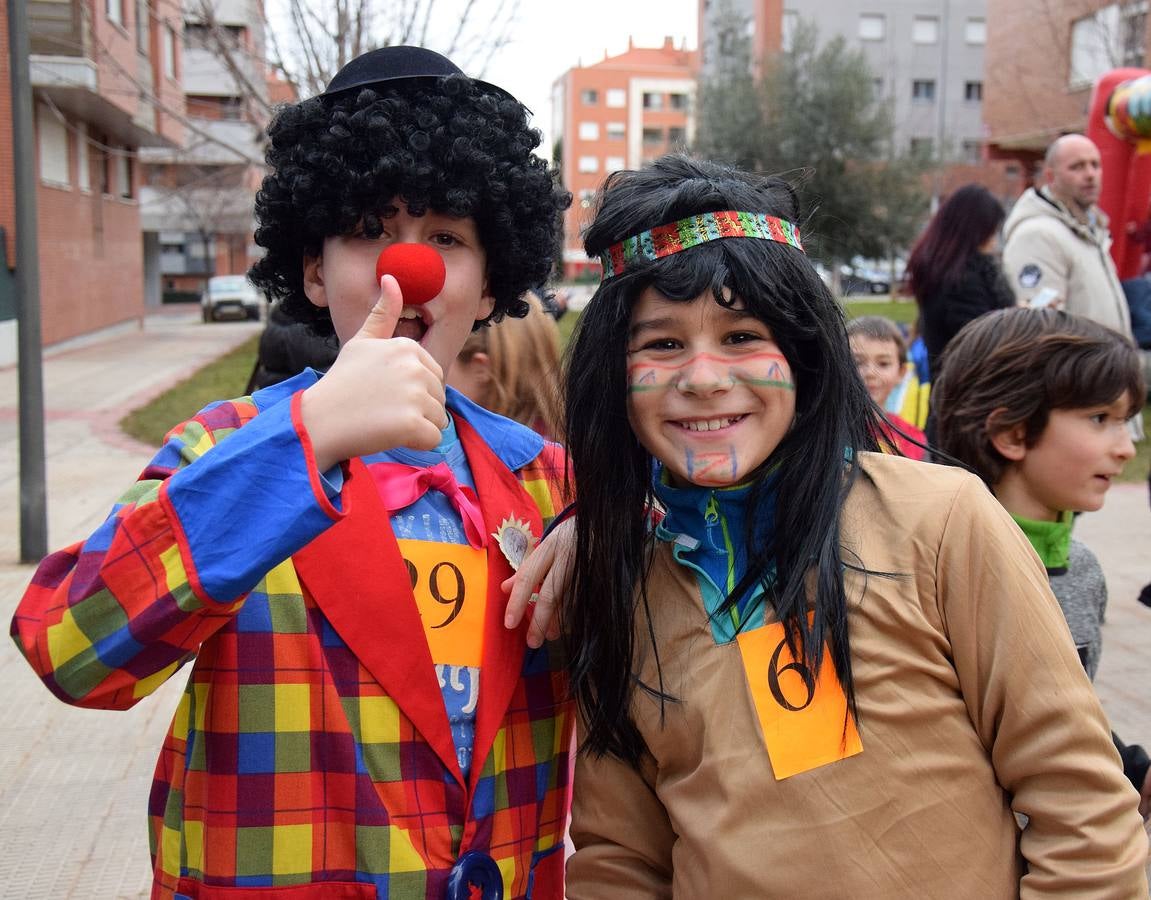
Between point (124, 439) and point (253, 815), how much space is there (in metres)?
9.56

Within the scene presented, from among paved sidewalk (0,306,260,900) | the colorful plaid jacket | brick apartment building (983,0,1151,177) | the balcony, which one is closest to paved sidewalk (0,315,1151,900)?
paved sidewalk (0,306,260,900)

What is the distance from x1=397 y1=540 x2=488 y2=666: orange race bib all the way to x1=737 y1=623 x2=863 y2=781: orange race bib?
361 mm

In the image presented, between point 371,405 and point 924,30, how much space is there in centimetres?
5578

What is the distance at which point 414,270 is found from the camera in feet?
4.58

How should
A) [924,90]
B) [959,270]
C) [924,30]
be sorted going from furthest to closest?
[924,90]
[924,30]
[959,270]

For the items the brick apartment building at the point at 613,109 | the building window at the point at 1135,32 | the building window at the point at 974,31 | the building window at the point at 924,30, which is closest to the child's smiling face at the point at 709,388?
the building window at the point at 1135,32

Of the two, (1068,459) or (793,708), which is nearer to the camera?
(793,708)

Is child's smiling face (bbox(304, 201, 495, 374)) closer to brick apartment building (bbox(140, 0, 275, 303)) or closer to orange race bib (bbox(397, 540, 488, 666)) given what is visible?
orange race bib (bbox(397, 540, 488, 666))

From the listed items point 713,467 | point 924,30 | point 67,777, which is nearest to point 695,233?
point 713,467

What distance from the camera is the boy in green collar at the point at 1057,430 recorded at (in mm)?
2318

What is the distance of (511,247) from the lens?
1.78 m

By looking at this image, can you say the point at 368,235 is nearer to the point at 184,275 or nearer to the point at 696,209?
the point at 696,209

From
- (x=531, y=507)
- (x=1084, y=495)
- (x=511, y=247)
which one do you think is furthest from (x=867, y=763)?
(x=1084, y=495)

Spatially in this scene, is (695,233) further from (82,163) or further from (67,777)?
(82,163)
